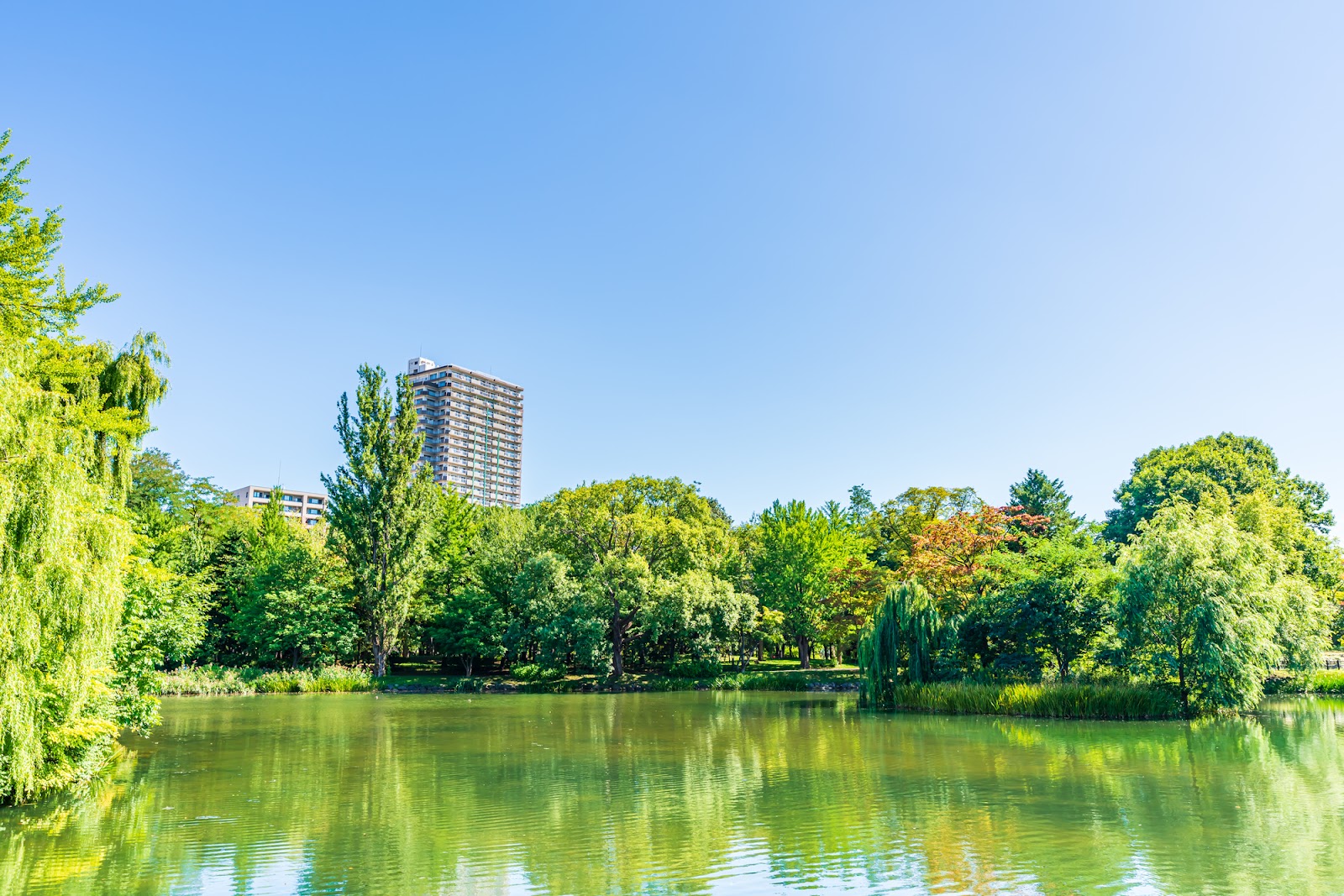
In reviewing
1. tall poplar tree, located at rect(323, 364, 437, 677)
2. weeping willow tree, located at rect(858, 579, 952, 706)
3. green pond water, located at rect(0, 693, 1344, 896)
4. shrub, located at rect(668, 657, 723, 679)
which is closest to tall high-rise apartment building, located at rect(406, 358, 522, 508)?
tall poplar tree, located at rect(323, 364, 437, 677)

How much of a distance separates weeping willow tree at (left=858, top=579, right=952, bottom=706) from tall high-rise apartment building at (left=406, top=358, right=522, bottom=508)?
12497 cm

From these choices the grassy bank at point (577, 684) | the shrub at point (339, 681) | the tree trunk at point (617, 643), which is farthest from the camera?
the tree trunk at point (617, 643)

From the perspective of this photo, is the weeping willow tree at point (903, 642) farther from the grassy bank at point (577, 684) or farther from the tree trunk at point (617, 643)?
the tree trunk at point (617, 643)

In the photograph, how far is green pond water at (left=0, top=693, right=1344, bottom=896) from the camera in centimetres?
923

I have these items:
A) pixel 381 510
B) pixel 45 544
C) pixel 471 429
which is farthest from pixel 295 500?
pixel 45 544

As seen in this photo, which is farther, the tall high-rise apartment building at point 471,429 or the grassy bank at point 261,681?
the tall high-rise apartment building at point 471,429

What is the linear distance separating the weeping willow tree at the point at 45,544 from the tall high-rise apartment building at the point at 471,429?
5378 inches

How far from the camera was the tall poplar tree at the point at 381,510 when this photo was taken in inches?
1848

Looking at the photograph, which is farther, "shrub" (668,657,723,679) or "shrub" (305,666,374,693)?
"shrub" (668,657,723,679)

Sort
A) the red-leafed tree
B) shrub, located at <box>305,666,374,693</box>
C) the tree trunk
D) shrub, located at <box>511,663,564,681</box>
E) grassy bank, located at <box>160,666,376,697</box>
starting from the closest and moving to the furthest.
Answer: the red-leafed tree
grassy bank, located at <box>160,666,376,697</box>
shrub, located at <box>305,666,374,693</box>
shrub, located at <box>511,663,564,681</box>
the tree trunk

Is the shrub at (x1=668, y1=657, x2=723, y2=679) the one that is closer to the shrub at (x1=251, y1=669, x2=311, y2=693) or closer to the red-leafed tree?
the red-leafed tree

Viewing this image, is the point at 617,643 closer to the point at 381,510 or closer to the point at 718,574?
the point at 718,574

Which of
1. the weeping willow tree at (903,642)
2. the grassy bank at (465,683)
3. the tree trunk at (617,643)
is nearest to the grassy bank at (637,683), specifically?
the grassy bank at (465,683)

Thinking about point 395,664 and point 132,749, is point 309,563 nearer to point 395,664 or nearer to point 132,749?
point 395,664
